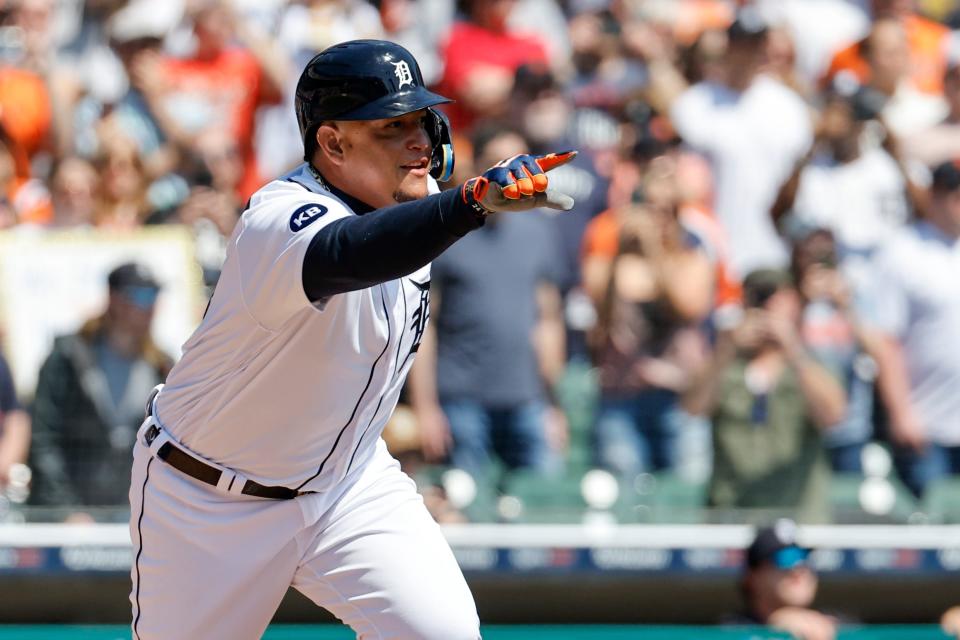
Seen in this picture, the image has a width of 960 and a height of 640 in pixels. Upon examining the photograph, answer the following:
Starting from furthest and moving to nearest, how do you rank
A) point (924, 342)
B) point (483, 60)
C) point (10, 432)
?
point (483, 60) → point (924, 342) → point (10, 432)

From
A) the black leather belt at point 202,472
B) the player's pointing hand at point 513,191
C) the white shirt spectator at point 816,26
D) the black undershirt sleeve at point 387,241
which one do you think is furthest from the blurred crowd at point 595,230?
the player's pointing hand at point 513,191

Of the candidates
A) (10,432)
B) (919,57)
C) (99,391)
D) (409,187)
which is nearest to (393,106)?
(409,187)

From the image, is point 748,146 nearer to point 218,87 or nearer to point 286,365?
point 218,87

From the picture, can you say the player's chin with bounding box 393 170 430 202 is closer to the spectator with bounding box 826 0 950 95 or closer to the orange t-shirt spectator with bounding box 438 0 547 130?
the orange t-shirt spectator with bounding box 438 0 547 130

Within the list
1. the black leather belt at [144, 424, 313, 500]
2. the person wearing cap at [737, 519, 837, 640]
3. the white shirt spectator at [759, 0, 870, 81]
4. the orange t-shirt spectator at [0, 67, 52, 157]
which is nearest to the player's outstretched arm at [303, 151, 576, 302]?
the black leather belt at [144, 424, 313, 500]

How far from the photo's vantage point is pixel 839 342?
6.12 metres

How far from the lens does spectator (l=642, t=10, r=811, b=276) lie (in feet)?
22.2

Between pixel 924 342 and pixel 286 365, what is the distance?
3868 mm

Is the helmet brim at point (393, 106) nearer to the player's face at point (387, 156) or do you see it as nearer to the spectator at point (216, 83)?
the player's face at point (387, 156)

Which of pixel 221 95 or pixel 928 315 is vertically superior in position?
pixel 221 95

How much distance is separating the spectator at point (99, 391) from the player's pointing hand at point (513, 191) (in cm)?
322

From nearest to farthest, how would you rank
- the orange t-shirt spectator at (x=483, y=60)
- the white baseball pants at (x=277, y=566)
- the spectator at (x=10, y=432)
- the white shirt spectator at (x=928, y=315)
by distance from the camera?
the white baseball pants at (x=277, y=566), the spectator at (x=10, y=432), the white shirt spectator at (x=928, y=315), the orange t-shirt spectator at (x=483, y=60)

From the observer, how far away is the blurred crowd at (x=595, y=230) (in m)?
5.84

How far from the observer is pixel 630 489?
5.86 metres
